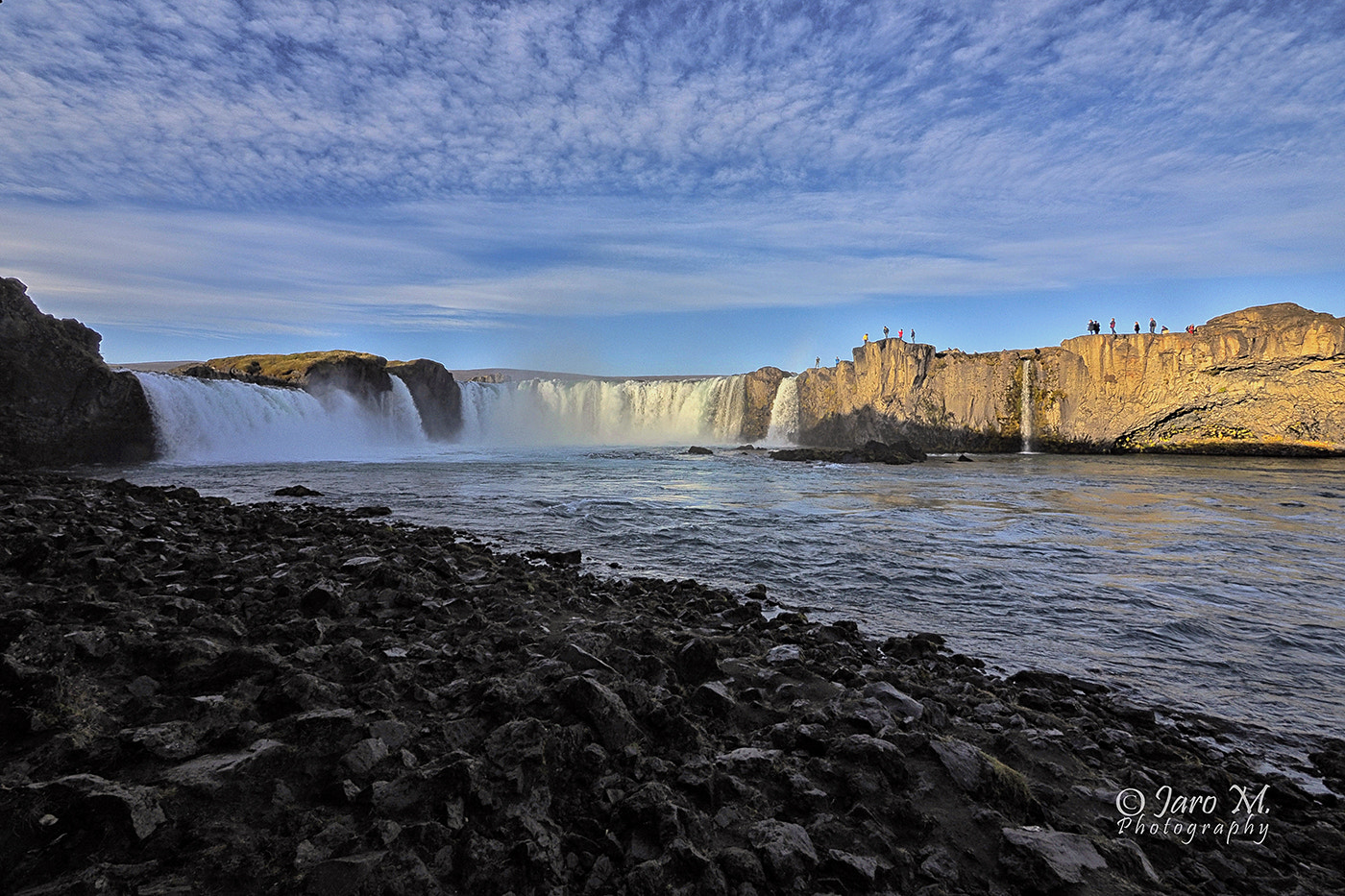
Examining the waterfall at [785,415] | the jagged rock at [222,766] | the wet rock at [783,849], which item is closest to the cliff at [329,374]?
the waterfall at [785,415]

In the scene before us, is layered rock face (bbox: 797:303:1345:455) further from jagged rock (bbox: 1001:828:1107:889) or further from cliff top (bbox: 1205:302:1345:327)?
jagged rock (bbox: 1001:828:1107:889)

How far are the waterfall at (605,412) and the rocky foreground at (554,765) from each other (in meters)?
64.7

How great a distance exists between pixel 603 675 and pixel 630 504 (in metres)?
13.8

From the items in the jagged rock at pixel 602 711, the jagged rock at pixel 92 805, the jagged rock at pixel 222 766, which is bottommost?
the jagged rock at pixel 602 711

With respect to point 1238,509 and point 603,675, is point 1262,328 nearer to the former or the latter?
point 1238,509

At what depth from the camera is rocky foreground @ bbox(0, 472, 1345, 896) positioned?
7.59ft

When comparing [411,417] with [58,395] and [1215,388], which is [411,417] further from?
[1215,388]

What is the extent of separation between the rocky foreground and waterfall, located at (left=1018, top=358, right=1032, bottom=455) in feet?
182

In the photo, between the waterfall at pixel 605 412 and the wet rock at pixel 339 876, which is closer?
the wet rock at pixel 339 876

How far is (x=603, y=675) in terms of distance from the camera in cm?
403

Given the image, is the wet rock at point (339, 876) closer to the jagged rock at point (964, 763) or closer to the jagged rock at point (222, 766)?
the jagged rock at point (222, 766)

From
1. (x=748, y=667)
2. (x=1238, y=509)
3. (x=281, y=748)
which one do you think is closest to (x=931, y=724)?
(x=748, y=667)

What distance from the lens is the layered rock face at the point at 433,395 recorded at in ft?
A: 228

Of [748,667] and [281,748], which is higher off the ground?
[281,748]
